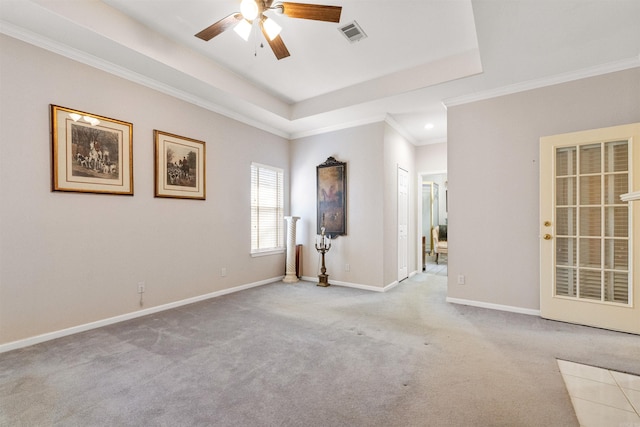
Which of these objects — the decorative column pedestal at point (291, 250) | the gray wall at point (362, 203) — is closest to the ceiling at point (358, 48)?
the gray wall at point (362, 203)

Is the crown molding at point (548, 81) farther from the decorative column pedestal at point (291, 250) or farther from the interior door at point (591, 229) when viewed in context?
the decorative column pedestal at point (291, 250)

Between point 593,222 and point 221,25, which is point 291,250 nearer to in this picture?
point 221,25

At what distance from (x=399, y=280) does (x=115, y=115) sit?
469 centimetres

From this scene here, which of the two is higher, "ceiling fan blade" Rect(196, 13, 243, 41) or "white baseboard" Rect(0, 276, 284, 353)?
"ceiling fan blade" Rect(196, 13, 243, 41)

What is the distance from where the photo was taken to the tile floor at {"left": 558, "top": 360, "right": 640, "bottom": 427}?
5.42 ft

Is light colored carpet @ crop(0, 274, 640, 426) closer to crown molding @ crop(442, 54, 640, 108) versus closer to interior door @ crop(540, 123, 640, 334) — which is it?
interior door @ crop(540, 123, 640, 334)

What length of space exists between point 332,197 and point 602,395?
382 centimetres

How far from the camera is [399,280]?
5145 millimetres

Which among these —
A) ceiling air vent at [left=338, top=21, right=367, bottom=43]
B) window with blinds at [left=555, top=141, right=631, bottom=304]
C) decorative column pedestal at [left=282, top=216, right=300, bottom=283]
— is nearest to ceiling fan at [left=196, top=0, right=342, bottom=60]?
ceiling air vent at [left=338, top=21, right=367, bottom=43]

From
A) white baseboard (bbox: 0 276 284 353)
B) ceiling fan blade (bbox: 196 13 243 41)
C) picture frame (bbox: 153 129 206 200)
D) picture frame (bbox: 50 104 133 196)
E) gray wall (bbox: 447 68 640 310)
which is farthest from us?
picture frame (bbox: 153 129 206 200)

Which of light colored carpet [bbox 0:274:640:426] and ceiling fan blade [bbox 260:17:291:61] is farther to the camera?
ceiling fan blade [bbox 260:17:291:61]

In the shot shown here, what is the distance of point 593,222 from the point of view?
121 inches

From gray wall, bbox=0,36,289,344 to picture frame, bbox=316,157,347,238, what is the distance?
1.51 meters

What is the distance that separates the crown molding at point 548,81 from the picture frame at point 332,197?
190 centimetres
